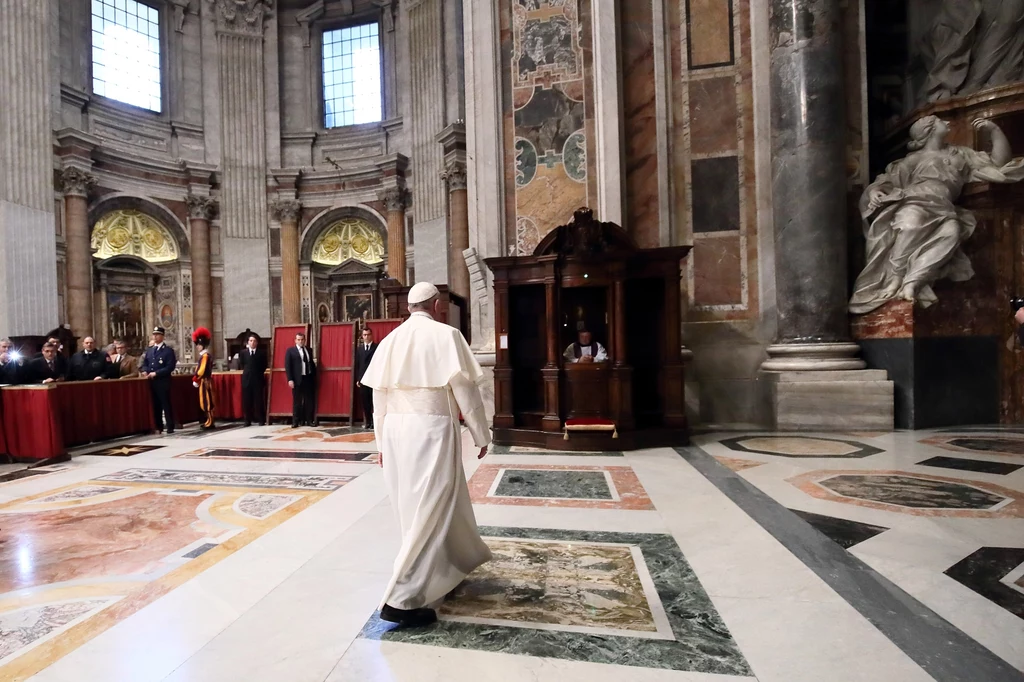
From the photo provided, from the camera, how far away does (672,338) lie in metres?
6.82

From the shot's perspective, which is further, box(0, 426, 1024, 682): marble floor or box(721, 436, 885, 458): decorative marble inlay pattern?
box(721, 436, 885, 458): decorative marble inlay pattern

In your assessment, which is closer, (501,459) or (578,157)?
(501,459)

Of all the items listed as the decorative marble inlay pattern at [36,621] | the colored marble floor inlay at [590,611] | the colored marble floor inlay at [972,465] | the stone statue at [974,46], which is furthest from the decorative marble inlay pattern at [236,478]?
the stone statue at [974,46]

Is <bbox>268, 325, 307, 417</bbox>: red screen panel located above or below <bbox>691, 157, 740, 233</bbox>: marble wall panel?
below

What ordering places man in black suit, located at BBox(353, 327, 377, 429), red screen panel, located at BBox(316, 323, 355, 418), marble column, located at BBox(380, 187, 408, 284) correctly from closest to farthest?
1. man in black suit, located at BBox(353, 327, 377, 429)
2. red screen panel, located at BBox(316, 323, 355, 418)
3. marble column, located at BBox(380, 187, 408, 284)

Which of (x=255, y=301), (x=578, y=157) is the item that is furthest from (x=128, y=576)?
(x=255, y=301)

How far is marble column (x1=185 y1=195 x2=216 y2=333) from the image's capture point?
17.3m

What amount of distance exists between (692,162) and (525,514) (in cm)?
670

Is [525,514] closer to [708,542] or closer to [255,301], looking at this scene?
[708,542]

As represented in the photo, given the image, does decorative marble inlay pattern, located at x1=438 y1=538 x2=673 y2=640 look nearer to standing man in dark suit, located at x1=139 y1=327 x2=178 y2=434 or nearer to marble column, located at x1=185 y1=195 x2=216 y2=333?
standing man in dark suit, located at x1=139 y1=327 x2=178 y2=434

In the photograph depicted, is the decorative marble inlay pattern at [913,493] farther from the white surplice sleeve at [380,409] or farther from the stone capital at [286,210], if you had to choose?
the stone capital at [286,210]

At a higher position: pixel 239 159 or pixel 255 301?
pixel 239 159

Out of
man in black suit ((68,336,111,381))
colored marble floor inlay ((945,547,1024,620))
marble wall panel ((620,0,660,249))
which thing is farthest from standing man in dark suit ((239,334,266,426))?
colored marble floor inlay ((945,547,1024,620))

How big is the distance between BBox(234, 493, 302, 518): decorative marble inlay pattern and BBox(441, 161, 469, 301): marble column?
11423 mm
